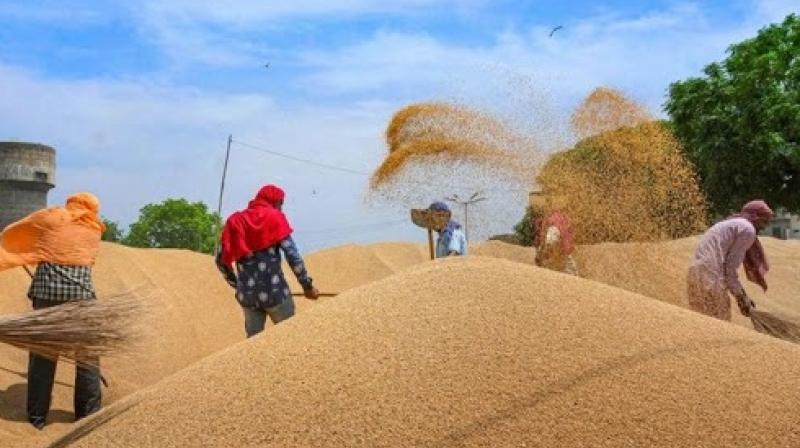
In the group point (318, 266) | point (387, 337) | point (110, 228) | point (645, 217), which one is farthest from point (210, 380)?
point (110, 228)

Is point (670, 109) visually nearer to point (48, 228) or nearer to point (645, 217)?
point (645, 217)

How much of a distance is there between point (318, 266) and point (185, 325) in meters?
3.02

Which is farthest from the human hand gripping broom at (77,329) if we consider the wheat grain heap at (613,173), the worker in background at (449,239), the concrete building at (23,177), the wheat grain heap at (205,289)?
the concrete building at (23,177)

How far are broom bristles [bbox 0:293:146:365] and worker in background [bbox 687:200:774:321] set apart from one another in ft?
9.38

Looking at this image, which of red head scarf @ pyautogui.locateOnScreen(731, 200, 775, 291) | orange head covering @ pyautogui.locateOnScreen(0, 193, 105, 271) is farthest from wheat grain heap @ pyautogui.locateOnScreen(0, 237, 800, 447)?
red head scarf @ pyautogui.locateOnScreen(731, 200, 775, 291)

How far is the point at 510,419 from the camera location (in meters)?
2.88

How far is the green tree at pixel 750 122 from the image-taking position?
45.7 ft

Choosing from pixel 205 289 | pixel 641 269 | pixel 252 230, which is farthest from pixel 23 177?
pixel 252 230

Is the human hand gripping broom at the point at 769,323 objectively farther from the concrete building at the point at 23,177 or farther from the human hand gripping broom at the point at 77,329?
the concrete building at the point at 23,177

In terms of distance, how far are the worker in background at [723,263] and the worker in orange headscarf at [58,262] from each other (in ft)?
10.0

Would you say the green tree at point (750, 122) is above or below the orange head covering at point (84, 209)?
above

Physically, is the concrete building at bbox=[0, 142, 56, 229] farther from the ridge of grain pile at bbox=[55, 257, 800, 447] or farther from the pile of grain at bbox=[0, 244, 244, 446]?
the ridge of grain pile at bbox=[55, 257, 800, 447]

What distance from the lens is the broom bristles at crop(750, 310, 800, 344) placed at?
15.2ft

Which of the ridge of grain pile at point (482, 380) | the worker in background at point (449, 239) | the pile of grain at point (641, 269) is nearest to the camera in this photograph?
the ridge of grain pile at point (482, 380)
